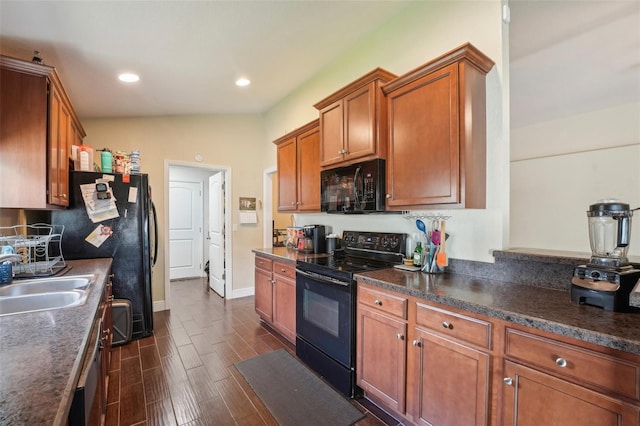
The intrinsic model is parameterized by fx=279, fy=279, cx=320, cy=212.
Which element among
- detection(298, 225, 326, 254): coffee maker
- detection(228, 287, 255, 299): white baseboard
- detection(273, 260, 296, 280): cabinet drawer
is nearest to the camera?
detection(273, 260, 296, 280): cabinet drawer

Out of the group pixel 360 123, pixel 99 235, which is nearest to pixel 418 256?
pixel 360 123

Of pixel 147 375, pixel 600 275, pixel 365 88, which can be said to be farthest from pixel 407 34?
pixel 147 375

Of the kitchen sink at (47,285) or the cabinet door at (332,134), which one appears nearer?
the kitchen sink at (47,285)

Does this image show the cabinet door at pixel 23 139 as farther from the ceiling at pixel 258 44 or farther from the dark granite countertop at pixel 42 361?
the dark granite countertop at pixel 42 361

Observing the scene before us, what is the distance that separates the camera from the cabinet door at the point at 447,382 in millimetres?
1317

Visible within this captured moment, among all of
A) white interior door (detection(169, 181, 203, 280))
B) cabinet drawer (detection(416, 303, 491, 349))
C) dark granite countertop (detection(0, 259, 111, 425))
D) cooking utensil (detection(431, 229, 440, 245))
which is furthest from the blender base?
white interior door (detection(169, 181, 203, 280))

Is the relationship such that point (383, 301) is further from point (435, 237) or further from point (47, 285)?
point (47, 285)

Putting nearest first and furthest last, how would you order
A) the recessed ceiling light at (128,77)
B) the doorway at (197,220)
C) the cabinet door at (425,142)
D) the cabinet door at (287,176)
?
the cabinet door at (425,142) → the recessed ceiling light at (128,77) → the cabinet door at (287,176) → the doorway at (197,220)

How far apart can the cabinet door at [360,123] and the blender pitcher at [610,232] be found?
52.3 inches

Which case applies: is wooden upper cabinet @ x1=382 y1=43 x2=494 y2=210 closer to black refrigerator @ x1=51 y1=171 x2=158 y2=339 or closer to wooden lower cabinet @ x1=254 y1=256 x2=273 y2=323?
wooden lower cabinet @ x1=254 y1=256 x2=273 y2=323

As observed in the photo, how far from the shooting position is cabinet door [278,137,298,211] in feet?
10.8

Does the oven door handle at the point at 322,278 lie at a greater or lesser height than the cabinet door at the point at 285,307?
greater

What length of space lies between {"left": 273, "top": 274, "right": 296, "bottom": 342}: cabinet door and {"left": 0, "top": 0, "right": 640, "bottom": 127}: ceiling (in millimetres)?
2248

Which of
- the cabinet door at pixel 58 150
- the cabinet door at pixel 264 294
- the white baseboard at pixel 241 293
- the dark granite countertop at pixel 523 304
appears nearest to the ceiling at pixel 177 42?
the cabinet door at pixel 58 150
